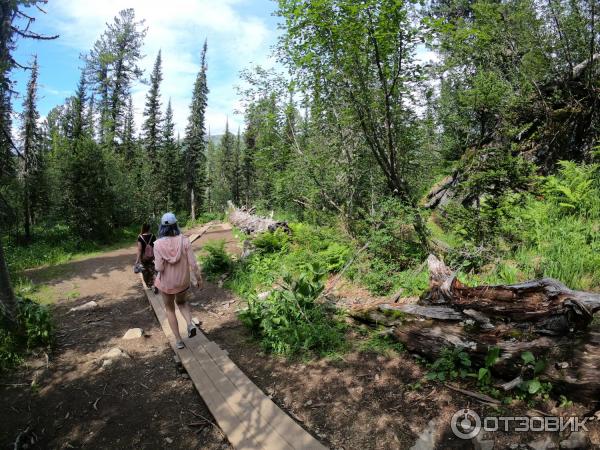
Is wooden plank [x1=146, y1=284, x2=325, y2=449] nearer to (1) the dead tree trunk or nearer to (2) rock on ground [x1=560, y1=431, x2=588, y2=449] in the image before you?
(2) rock on ground [x1=560, y1=431, x2=588, y2=449]

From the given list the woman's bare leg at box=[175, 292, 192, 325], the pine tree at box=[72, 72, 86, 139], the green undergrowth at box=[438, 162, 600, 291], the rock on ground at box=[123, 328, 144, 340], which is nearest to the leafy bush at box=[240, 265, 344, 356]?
the woman's bare leg at box=[175, 292, 192, 325]

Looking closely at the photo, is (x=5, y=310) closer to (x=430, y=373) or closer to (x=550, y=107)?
(x=430, y=373)

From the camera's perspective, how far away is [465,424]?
3039 millimetres

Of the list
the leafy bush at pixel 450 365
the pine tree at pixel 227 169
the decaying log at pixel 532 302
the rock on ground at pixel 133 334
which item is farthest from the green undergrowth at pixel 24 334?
the pine tree at pixel 227 169

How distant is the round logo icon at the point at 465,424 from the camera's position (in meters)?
2.93

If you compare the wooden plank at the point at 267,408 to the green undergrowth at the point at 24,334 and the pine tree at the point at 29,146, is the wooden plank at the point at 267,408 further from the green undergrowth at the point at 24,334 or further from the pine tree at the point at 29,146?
the pine tree at the point at 29,146

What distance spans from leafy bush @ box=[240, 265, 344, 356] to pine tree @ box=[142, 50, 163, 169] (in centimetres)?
3306

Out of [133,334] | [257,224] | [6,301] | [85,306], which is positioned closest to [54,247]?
[257,224]

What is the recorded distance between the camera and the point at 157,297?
798cm

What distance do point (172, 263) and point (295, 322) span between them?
2.15 m

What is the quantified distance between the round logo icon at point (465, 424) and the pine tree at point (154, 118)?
3638cm

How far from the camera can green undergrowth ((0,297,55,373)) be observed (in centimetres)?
473

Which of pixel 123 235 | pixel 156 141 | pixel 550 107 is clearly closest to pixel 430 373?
pixel 550 107

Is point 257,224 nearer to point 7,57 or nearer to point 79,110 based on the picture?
point 7,57
